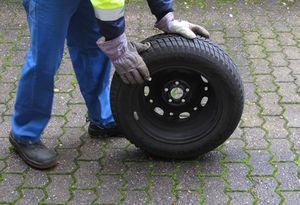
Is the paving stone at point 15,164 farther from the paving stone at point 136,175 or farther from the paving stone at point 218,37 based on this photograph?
the paving stone at point 218,37

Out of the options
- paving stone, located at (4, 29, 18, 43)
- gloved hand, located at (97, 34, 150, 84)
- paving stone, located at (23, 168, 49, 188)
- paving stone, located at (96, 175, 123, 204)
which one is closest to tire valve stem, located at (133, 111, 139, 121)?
gloved hand, located at (97, 34, 150, 84)

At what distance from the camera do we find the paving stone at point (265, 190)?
11.8ft

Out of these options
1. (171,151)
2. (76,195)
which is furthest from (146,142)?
(76,195)

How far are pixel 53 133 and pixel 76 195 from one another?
737 millimetres

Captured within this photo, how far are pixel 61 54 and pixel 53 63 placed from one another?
0.08 metres

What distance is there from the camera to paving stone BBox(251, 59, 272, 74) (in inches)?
201

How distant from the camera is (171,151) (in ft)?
12.5

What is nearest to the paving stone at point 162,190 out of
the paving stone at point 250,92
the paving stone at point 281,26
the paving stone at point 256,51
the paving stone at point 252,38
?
the paving stone at point 250,92

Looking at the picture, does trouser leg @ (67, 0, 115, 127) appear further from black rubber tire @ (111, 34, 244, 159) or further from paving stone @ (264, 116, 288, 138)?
paving stone @ (264, 116, 288, 138)

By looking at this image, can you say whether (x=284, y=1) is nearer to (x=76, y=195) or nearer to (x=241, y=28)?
(x=241, y=28)

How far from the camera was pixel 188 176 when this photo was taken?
3777 millimetres

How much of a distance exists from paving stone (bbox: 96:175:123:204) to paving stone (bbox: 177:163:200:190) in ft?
1.20

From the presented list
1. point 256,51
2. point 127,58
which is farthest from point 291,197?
point 256,51

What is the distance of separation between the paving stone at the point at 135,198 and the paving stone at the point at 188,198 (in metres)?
0.20
